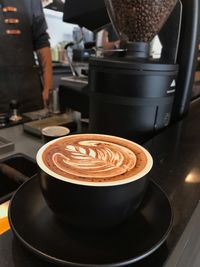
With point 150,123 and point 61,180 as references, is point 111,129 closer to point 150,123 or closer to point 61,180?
point 150,123

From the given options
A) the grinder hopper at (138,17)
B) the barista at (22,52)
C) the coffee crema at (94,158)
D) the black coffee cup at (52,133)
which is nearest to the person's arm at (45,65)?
the barista at (22,52)

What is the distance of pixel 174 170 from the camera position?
0.41m

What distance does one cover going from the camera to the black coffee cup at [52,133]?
2.13ft

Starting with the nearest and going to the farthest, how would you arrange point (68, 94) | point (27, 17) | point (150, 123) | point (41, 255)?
1. point (41, 255)
2. point (150, 123)
3. point (68, 94)
4. point (27, 17)

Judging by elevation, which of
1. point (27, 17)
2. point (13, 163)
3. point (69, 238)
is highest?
point (27, 17)

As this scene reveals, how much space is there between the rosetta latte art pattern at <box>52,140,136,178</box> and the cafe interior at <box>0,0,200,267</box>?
4cm

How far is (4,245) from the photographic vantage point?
256 millimetres

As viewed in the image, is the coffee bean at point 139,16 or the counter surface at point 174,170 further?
the coffee bean at point 139,16

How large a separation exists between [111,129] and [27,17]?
1154 millimetres

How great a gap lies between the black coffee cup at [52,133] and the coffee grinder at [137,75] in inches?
5.2

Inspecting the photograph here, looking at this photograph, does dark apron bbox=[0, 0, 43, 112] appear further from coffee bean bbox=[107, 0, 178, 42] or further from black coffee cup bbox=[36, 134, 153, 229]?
black coffee cup bbox=[36, 134, 153, 229]

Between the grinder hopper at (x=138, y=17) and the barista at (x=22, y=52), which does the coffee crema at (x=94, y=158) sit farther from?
the barista at (x=22, y=52)

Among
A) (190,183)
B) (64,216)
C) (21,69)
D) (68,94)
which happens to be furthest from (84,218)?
(21,69)

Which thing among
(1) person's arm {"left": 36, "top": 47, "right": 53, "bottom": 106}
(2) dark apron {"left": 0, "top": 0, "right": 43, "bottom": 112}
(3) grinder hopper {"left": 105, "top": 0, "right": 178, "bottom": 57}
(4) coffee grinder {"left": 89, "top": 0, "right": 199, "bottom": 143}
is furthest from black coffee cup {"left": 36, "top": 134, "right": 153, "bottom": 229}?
(1) person's arm {"left": 36, "top": 47, "right": 53, "bottom": 106}
